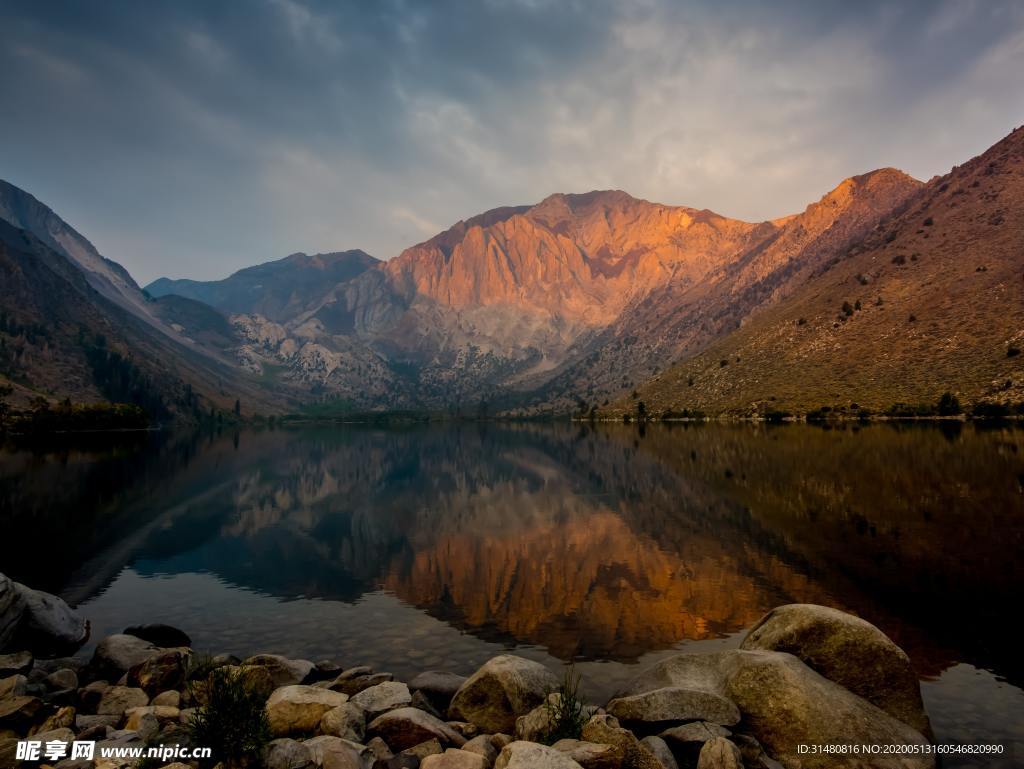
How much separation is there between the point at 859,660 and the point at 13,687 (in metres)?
25.0

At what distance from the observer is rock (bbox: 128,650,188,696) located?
63.3ft

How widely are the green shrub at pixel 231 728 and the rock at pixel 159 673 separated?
5.58m

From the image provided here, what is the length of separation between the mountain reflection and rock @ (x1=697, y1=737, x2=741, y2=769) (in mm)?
10792

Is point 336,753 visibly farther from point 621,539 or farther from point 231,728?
point 621,539

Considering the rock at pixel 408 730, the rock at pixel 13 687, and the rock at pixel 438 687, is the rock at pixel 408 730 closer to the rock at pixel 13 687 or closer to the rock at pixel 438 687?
the rock at pixel 438 687

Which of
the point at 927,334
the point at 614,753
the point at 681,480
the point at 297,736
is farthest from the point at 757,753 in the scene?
the point at 927,334

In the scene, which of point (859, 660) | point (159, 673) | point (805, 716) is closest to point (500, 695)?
point (805, 716)

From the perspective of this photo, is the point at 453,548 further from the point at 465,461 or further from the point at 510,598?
the point at 465,461

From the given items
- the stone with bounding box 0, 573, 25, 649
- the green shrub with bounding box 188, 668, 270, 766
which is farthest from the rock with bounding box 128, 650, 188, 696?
the stone with bounding box 0, 573, 25, 649

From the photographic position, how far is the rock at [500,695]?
17.2m

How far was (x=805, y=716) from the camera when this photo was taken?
48.9 ft

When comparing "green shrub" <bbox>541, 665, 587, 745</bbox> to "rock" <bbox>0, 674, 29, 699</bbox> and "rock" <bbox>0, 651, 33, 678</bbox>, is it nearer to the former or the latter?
A: "rock" <bbox>0, 674, 29, 699</bbox>

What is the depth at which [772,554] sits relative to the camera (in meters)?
38.0

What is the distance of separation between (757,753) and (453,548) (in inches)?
1387
